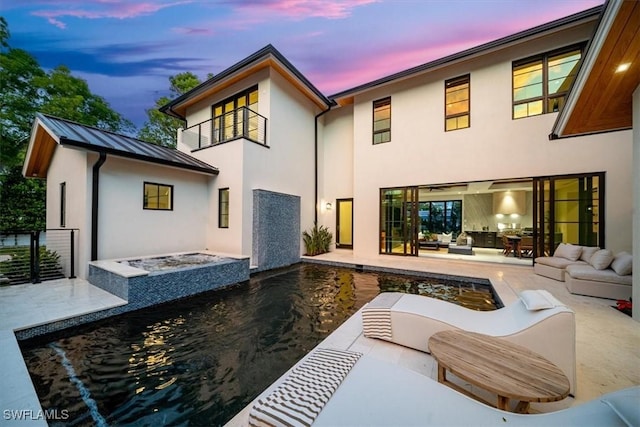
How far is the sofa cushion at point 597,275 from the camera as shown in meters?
4.43

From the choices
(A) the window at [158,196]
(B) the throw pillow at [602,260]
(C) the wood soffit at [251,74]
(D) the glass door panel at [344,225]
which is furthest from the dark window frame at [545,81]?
(A) the window at [158,196]

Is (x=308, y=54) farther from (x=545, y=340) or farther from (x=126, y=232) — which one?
(x=545, y=340)

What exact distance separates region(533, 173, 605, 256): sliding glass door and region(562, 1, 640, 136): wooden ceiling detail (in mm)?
2438

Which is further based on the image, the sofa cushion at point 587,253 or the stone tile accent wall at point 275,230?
the stone tile accent wall at point 275,230

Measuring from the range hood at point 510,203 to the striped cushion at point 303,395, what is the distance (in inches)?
500

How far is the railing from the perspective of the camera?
5.54 meters

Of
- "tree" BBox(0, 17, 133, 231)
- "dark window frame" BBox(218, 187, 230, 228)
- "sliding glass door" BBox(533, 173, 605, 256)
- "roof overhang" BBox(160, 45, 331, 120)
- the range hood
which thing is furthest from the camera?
"tree" BBox(0, 17, 133, 231)

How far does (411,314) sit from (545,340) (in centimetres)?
116

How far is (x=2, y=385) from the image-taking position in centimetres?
227

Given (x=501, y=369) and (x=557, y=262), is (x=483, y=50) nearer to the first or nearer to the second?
(x=557, y=262)

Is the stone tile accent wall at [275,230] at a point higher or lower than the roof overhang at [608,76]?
lower

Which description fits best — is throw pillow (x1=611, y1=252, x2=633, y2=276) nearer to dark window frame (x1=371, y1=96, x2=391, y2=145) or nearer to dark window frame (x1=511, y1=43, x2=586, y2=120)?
dark window frame (x1=511, y1=43, x2=586, y2=120)

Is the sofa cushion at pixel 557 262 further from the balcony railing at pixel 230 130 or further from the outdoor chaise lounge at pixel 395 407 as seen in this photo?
the balcony railing at pixel 230 130

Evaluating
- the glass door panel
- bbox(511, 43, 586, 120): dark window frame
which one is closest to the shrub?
the glass door panel
